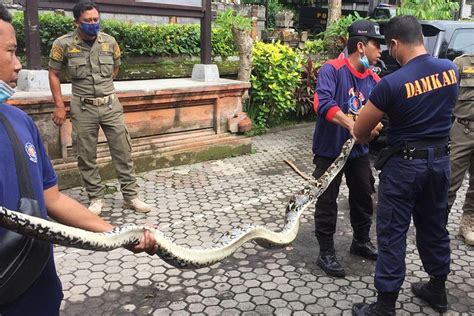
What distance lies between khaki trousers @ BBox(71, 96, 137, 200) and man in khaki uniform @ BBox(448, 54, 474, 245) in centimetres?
306

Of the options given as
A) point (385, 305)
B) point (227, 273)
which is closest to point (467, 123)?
point (385, 305)

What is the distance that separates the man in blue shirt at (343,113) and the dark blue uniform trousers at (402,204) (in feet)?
1.92

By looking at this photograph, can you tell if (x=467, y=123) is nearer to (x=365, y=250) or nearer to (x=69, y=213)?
(x=365, y=250)

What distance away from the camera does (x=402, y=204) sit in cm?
289

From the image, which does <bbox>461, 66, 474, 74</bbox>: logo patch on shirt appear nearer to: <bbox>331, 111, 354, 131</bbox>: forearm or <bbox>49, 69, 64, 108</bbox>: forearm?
<bbox>331, 111, 354, 131</bbox>: forearm

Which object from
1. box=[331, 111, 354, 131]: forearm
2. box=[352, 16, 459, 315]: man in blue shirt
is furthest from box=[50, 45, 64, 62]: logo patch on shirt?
box=[352, 16, 459, 315]: man in blue shirt

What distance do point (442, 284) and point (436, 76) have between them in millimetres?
1375

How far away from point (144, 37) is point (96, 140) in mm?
3357

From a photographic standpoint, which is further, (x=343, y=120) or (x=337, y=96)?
(x=337, y=96)

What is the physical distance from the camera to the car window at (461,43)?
6598 mm

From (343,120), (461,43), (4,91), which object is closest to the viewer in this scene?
(4,91)

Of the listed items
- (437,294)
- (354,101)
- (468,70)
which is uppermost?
(468,70)

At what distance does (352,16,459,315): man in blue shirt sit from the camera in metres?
2.75

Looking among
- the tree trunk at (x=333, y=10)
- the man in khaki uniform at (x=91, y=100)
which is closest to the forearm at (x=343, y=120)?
the man in khaki uniform at (x=91, y=100)
